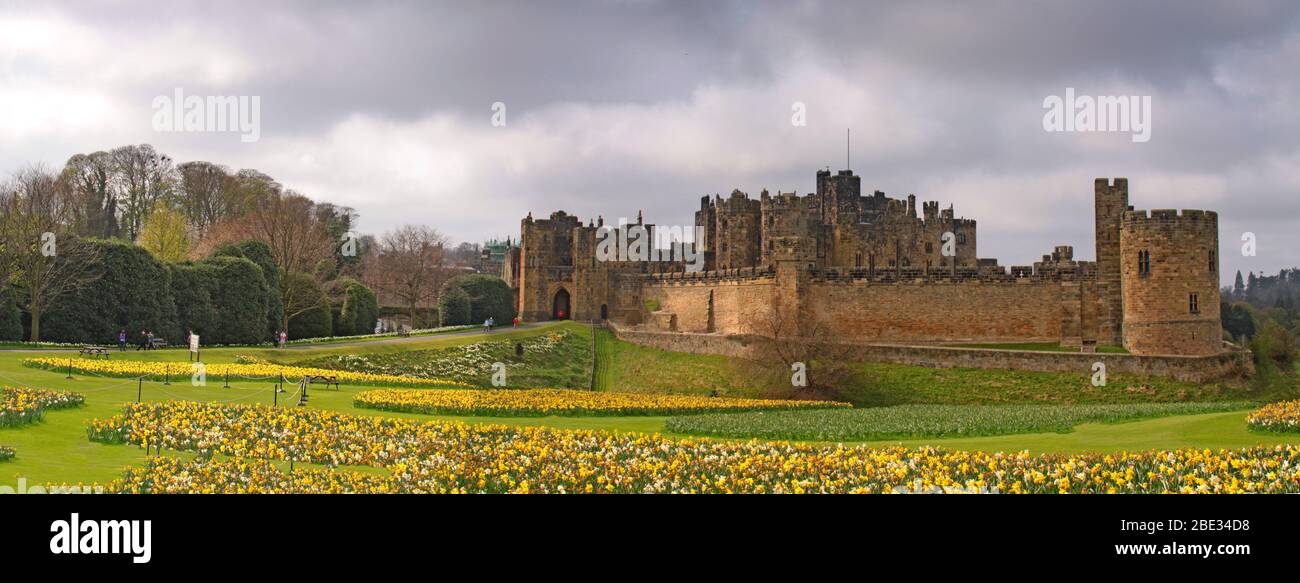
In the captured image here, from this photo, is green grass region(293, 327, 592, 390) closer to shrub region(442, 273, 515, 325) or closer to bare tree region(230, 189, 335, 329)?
bare tree region(230, 189, 335, 329)

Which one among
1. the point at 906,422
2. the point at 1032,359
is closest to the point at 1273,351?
the point at 1032,359

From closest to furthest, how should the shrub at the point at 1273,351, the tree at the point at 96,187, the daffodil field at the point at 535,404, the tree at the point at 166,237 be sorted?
the daffodil field at the point at 535,404 < the shrub at the point at 1273,351 < the tree at the point at 166,237 < the tree at the point at 96,187

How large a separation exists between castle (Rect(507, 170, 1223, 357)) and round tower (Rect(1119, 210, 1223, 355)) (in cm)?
5

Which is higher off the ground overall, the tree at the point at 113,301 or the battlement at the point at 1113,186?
the battlement at the point at 1113,186

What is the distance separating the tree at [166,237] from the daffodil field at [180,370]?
27.9m

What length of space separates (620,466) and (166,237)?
54.8 metres

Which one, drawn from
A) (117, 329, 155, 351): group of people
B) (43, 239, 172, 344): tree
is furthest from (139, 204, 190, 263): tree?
(117, 329, 155, 351): group of people

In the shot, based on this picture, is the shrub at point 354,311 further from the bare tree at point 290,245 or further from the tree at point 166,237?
the tree at point 166,237

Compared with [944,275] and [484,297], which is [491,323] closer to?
[484,297]

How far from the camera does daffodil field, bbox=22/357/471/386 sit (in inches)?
1087

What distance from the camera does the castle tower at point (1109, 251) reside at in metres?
41.3

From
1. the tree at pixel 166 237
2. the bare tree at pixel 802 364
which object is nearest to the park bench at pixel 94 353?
the bare tree at pixel 802 364
